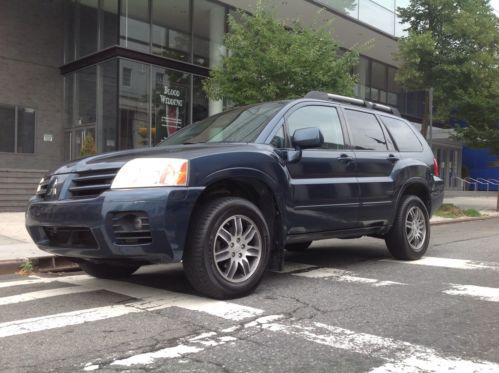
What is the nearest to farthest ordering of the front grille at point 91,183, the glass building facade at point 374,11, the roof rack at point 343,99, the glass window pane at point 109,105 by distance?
the front grille at point 91,183
the roof rack at point 343,99
the glass window pane at point 109,105
the glass building facade at point 374,11

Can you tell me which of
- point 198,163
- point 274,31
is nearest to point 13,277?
point 198,163

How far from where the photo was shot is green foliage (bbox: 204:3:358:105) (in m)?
11.9

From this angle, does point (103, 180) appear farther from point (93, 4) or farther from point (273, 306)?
point (93, 4)

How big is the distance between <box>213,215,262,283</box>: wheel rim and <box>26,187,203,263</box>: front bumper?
438mm

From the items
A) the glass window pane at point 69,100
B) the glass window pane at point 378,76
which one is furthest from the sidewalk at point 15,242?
the glass window pane at point 378,76

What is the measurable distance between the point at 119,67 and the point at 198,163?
40.4 ft

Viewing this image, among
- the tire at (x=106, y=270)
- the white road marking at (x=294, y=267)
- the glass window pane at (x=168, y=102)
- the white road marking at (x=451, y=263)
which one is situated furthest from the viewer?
the glass window pane at (x=168, y=102)

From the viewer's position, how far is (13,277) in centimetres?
684

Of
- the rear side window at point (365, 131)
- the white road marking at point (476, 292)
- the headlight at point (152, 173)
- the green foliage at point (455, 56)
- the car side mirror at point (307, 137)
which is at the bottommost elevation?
the white road marking at point (476, 292)

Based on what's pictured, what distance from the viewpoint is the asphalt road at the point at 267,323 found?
11.4 ft

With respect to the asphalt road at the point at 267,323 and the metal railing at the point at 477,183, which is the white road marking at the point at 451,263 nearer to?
the asphalt road at the point at 267,323

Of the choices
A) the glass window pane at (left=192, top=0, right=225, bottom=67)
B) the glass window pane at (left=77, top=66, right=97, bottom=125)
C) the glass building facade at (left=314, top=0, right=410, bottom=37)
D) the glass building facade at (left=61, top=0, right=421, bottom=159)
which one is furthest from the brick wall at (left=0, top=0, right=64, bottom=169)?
the glass building facade at (left=314, top=0, right=410, bottom=37)

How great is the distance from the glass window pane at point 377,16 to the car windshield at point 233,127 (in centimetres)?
1642

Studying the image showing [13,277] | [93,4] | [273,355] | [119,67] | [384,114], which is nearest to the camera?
[273,355]
